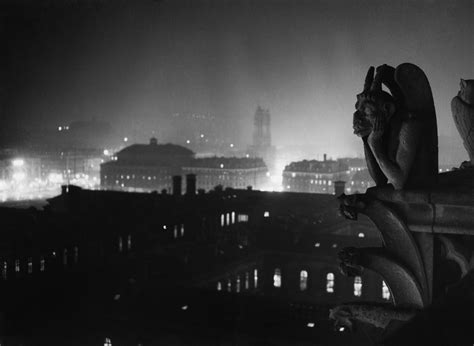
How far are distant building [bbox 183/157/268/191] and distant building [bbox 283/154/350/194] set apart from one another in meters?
11.1

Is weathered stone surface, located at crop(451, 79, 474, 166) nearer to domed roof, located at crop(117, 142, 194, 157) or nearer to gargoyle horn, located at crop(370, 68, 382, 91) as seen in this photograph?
gargoyle horn, located at crop(370, 68, 382, 91)

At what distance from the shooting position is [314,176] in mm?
154375

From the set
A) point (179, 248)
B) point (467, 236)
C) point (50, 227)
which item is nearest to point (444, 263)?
point (467, 236)

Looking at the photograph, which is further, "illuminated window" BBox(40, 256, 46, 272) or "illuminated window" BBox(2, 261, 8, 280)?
"illuminated window" BBox(40, 256, 46, 272)

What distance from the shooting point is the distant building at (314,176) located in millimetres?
152375

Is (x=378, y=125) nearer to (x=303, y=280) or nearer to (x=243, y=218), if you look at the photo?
(x=303, y=280)

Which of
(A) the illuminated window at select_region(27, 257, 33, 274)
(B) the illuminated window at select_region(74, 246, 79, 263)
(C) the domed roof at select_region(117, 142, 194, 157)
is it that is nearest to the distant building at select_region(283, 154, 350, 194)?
(C) the domed roof at select_region(117, 142, 194, 157)

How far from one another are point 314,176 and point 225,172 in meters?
21.4

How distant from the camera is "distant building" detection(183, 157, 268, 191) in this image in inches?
6437

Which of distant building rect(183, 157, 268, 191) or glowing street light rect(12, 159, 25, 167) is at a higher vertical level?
glowing street light rect(12, 159, 25, 167)

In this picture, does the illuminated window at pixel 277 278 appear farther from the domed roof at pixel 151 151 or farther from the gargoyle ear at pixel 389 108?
the domed roof at pixel 151 151

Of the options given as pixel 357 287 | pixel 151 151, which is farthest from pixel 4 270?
pixel 151 151

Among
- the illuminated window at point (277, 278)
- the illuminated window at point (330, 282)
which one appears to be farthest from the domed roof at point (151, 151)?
the illuminated window at point (330, 282)

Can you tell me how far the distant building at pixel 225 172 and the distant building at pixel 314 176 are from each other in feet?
36.5
